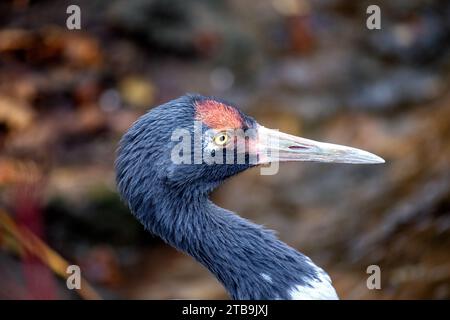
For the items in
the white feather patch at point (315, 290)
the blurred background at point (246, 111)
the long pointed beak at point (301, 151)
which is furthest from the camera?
the blurred background at point (246, 111)

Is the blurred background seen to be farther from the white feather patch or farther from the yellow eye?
the yellow eye

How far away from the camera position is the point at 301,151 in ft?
16.2

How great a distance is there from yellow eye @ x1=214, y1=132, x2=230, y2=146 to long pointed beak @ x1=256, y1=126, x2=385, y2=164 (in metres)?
0.22

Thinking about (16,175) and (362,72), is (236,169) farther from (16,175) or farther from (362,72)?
(362,72)

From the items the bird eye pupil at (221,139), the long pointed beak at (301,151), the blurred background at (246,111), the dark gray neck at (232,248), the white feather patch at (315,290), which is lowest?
the white feather patch at (315,290)

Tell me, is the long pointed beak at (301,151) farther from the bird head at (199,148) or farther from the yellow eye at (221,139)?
the yellow eye at (221,139)

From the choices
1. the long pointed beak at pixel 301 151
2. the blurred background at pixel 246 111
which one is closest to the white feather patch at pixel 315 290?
the long pointed beak at pixel 301 151

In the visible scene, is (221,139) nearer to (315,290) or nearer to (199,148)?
(199,148)

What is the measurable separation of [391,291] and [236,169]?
2198 mm

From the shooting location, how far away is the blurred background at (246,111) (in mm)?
7363

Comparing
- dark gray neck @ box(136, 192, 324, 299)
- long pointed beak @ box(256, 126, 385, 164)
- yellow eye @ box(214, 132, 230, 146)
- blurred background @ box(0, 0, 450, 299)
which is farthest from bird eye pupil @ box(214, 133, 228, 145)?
blurred background @ box(0, 0, 450, 299)

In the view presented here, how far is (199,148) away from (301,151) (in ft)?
2.13

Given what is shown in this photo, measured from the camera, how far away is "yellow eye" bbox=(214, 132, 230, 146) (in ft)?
16.0

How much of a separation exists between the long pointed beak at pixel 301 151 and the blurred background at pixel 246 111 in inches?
72.9
